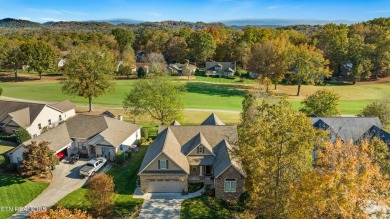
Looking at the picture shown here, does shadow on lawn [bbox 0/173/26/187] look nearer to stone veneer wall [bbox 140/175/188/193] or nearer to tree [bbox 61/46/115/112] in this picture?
stone veneer wall [bbox 140/175/188/193]

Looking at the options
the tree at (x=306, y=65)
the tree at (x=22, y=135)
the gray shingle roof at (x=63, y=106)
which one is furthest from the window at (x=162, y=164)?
the tree at (x=306, y=65)

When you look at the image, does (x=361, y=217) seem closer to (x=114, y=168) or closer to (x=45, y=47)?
A: (x=114, y=168)

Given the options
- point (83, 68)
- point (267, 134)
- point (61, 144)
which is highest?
point (83, 68)

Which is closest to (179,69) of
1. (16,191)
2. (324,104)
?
(324,104)

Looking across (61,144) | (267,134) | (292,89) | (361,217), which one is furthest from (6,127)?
(292,89)

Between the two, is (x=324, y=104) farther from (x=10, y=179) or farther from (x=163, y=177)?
(x=10, y=179)

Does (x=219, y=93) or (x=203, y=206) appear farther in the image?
(x=219, y=93)
